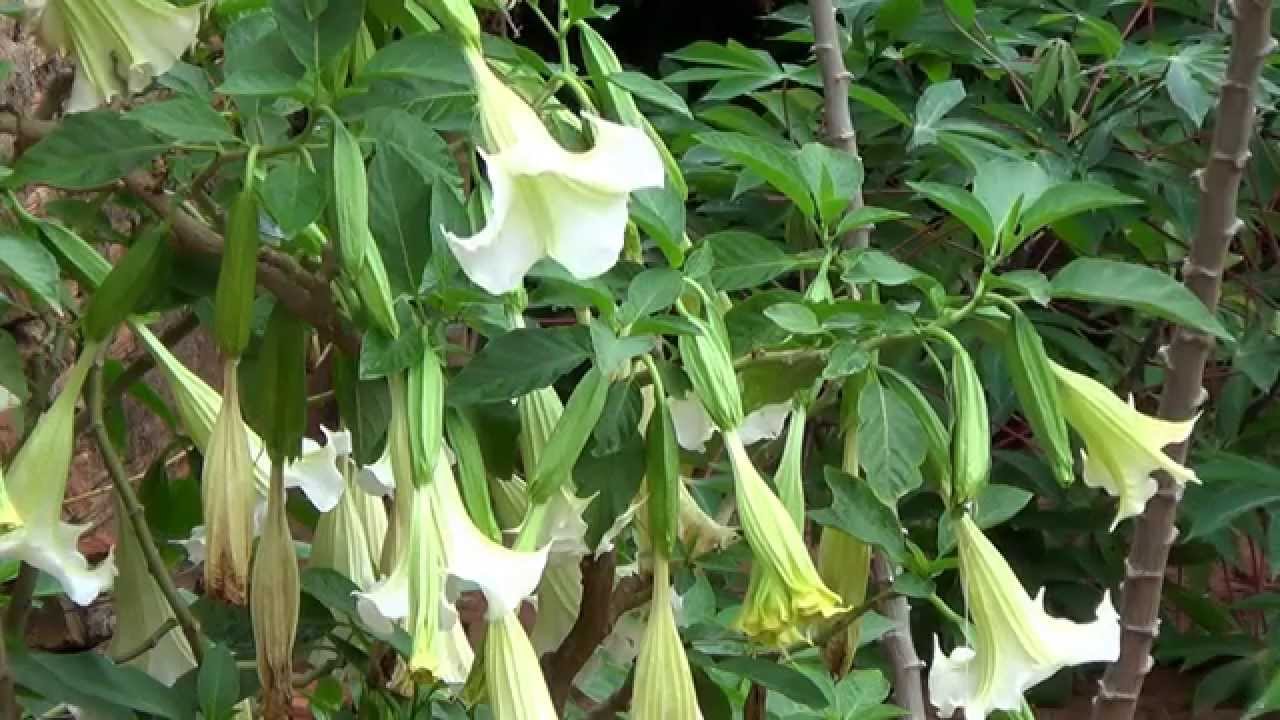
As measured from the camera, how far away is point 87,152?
64cm

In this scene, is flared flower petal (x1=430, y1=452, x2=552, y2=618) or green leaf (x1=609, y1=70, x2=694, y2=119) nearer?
flared flower petal (x1=430, y1=452, x2=552, y2=618)

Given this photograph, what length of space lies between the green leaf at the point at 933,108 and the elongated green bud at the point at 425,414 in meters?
0.88

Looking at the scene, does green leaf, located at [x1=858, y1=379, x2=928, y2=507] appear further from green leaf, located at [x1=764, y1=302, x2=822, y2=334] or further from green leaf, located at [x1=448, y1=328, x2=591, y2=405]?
green leaf, located at [x1=448, y1=328, x2=591, y2=405]

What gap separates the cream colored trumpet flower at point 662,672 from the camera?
617mm

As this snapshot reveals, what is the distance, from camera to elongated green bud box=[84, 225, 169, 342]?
25.8 inches

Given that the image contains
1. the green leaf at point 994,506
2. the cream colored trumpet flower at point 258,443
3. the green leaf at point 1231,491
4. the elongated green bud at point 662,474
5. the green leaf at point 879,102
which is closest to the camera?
the elongated green bud at point 662,474

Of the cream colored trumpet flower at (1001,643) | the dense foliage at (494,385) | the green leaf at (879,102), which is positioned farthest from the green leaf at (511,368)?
the green leaf at (879,102)

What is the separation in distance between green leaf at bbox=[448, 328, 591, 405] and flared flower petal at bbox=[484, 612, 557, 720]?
0.09m

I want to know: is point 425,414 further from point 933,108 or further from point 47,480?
point 933,108

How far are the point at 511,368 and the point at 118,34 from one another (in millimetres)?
226

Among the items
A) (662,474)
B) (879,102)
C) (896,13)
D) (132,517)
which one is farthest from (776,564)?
(896,13)

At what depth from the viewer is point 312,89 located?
1.98 feet

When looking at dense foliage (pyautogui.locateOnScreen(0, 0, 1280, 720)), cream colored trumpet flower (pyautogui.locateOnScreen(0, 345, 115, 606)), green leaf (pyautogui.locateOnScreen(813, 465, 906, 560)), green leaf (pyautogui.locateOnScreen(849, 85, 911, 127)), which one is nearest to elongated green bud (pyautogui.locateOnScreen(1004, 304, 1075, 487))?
dense foliage (pyautogui.locateOnScreen(0, 0, 1280, 720))

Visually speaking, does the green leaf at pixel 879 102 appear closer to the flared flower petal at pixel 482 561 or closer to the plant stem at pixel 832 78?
the plant stem at pixel 832 78
